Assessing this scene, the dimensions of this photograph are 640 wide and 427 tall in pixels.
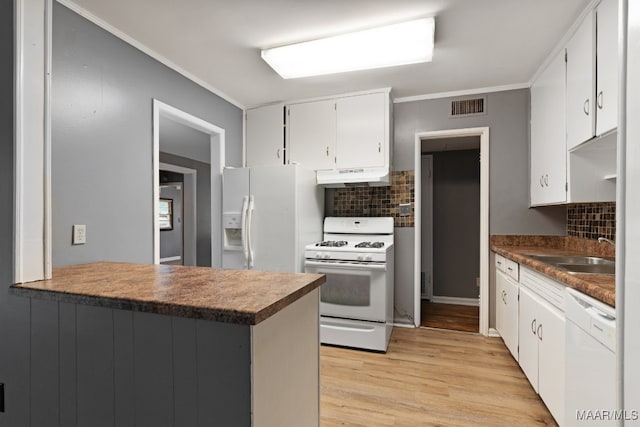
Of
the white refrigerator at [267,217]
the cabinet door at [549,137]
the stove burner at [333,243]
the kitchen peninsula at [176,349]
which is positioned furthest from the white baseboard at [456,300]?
the kitchen peninsula at [176,349]

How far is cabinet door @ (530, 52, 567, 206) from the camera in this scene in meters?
2.23

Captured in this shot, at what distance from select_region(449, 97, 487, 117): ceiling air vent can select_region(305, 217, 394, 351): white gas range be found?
155 centimetres

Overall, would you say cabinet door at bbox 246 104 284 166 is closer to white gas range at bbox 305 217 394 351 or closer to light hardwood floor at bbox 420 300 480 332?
white gas range at bbox 305 217 394 351

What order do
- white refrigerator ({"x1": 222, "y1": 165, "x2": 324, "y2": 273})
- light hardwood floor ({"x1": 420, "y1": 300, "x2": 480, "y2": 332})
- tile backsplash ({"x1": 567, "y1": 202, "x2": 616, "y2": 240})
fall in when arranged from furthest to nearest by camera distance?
light hardwood floor ({"x1": 420, "y1": 300, "x2": 480, "y2": 332}) < white refrigerator ({"x1": 222, "y1": 165, "x2": 324, "y2": 273}) < tile backsplash ({"x1": 567, "y1": 202, "x2": 616, "y2": 240})

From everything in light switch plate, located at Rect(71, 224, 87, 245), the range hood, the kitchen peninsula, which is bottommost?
the kitchen peninsula

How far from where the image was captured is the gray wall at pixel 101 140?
1.80 metres

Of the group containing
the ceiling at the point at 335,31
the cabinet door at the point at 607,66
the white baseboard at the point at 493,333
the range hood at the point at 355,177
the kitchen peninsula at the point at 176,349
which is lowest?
the white baseboard at the point at 493,333

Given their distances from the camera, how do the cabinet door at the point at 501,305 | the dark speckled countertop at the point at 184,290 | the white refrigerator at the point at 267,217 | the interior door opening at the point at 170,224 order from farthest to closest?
the interior door opening at the point at 170,224
the white refrigerator at the point at 267,217
the cabinet door at the point at 501,305
the dark speckled countertop at the point at 184,290

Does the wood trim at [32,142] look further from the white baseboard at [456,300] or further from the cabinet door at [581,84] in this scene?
the white baseboard at [456,300]

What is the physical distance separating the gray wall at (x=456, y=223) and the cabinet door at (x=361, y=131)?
172 centimetres

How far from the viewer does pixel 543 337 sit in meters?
1.85

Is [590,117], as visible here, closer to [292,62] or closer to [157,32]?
[292,62]

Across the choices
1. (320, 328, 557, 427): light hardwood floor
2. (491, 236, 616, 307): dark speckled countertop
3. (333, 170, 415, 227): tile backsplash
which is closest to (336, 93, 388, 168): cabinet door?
(333, 170, 415, 227): tile backsplash

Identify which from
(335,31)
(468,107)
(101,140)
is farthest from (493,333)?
(101,140)
